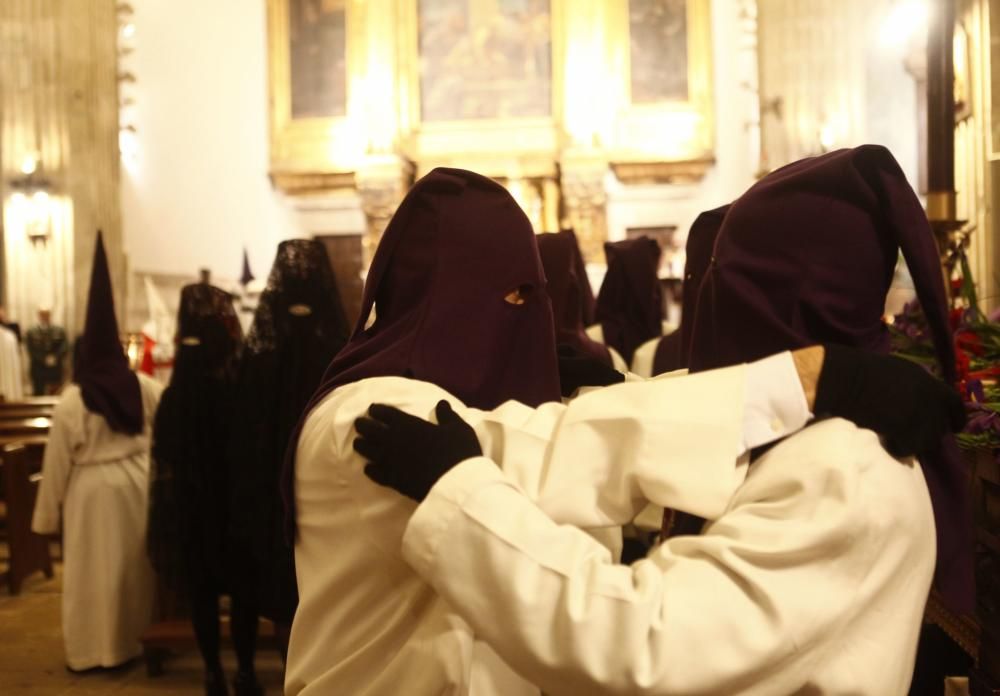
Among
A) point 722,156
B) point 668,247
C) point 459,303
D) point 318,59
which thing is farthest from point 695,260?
point 318,59

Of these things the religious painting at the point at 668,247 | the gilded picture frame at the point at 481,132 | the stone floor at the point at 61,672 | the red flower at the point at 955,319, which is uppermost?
the gilded picture frame at the point at 481,132

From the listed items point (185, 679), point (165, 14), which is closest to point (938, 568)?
point (185, 679)

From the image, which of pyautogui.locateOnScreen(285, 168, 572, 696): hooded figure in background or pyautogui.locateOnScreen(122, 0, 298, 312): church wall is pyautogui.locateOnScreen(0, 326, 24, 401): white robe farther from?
pyautogui.locateOnScreen(285, 168, 572, 696): hooded figure in background

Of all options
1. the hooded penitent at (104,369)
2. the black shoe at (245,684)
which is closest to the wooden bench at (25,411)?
the hooded penitent at (104,369)

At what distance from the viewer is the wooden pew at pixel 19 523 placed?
684 centimetres

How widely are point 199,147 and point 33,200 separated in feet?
10.4

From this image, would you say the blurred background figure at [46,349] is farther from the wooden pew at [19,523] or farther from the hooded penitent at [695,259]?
the hooded penitent at [695,259]

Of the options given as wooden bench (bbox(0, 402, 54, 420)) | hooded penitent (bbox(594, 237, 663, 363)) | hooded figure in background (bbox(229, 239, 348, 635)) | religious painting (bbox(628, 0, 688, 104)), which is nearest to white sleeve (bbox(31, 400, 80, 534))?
hooded figure in background (bbox(229, 239, 348, 635))

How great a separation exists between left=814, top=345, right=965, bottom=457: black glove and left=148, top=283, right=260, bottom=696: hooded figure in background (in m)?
3.36

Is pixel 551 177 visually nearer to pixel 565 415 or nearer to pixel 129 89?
pixel 129 89

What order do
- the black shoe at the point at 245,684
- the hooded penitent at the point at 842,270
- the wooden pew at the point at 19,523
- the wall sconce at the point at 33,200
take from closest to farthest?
1. the hooded penitent at the point at 842,270
2. the black shoe at the point at 245,684
3. the wooden pew at the point at 19,523
4. the wall sconce at the point at 33,200

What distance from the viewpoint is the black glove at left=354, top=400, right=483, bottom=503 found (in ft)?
4.73

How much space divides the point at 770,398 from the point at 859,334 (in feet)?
0.84

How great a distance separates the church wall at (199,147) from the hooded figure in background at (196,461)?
1072 centimetres
